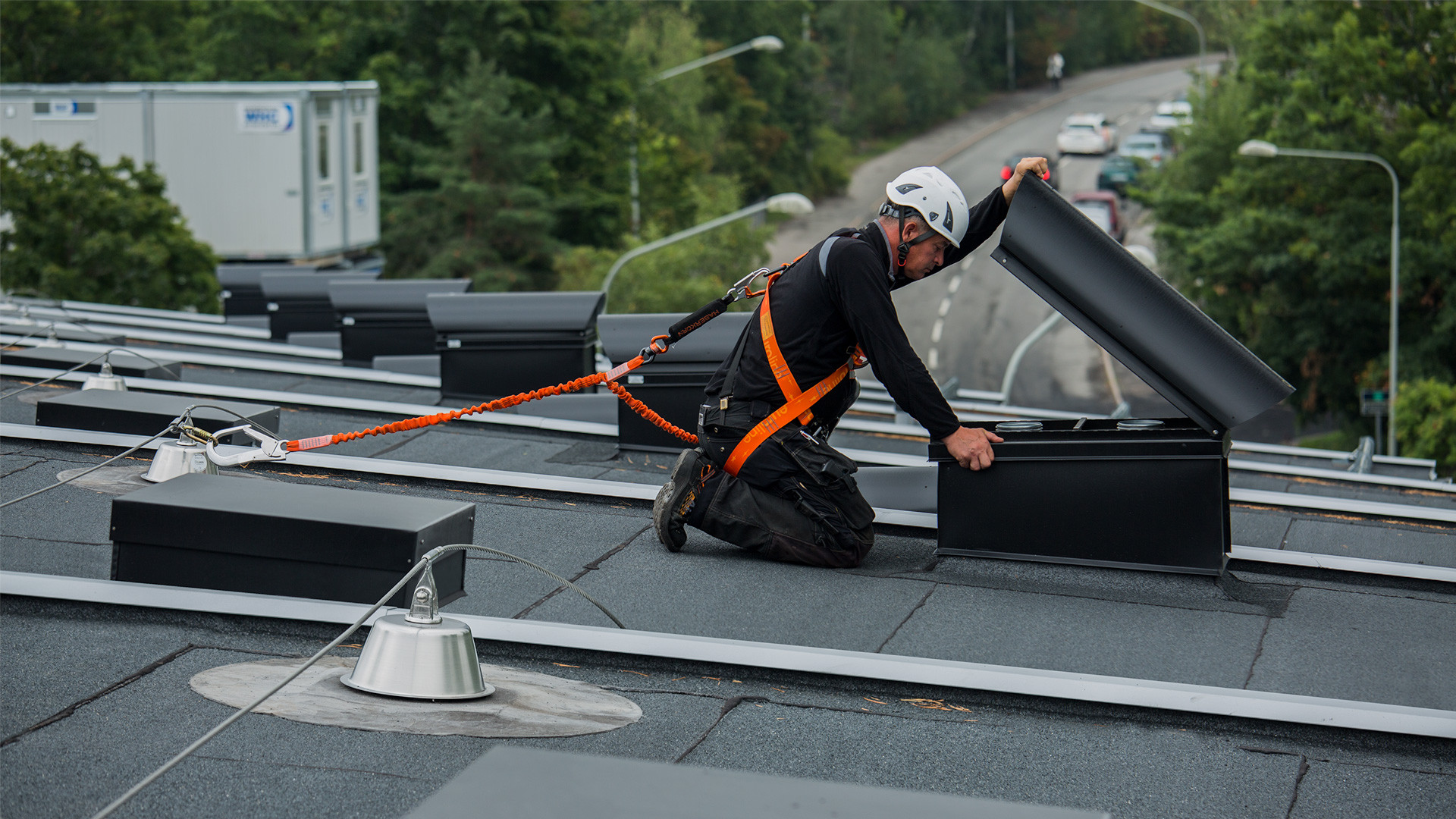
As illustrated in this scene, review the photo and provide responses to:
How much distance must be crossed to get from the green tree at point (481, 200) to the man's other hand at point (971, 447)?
3634 cm

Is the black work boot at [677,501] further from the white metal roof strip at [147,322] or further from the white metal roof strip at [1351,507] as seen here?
the white metal roof strip at [147,322]

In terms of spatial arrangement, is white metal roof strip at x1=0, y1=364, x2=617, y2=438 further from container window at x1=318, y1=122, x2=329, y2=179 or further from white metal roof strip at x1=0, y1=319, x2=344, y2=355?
container window at x1=318, y1=122, x2=329, y2=179

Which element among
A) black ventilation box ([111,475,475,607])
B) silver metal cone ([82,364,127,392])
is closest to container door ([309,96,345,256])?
silver metal cone ([82,364,127,392])

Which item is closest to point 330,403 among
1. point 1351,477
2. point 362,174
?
point 1351,477

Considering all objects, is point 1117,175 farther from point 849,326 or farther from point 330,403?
point 849,326

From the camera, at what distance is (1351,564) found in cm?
551

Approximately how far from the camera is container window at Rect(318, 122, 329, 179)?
25.6 m

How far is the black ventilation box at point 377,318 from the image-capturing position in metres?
10.8

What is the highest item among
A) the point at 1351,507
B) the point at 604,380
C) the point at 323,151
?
the point at 323,151

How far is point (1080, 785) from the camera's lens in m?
3.33

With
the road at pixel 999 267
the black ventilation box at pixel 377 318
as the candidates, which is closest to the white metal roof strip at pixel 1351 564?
the black ventilation box at pixel 377 318

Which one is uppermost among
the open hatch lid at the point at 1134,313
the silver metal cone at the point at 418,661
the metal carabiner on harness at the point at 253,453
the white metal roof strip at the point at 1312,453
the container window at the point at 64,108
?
the container window at the point at 64,108

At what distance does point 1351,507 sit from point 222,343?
910 cm

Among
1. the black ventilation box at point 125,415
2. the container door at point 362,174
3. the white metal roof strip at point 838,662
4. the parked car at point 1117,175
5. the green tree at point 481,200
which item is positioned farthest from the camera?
the parked car at point 1117,175
